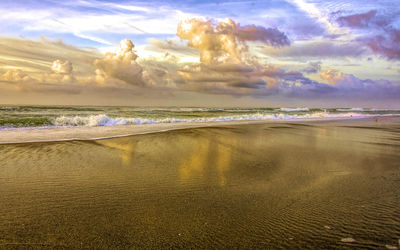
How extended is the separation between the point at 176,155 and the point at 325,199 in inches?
197

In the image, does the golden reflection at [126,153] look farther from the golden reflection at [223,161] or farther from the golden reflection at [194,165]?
the golden reflection at [223,161]

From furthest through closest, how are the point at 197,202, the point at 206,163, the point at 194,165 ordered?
the point at 206,163
the point at 194,165
the point at 197,202

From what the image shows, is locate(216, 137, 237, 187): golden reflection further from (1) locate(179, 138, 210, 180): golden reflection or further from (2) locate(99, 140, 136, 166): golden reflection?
(2) locate(99, 140, 136, 166): golden reflection

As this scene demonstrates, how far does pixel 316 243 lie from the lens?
9.53 feet

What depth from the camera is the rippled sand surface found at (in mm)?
2980

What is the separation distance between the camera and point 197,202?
4.10 m

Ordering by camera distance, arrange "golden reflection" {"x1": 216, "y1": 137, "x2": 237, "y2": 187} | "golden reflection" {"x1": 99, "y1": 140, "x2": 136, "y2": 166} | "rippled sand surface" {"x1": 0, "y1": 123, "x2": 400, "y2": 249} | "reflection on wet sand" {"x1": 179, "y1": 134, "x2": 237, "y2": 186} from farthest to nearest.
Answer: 1. "golden reflection" {"x1": 99, "y1": 140, "x2": 136, "y2": 166}
2. "reflection on wet sand" {"x1": 179, "y1": 134, "x2": 237, "y2": 186}
3. "golden reflection" {"x1": 216, "y1": 137, "x2": 237, "y2": 187}
4. "rippled sand surface" {"x1": 0, "y1": 123, "x2": 400, "y2": 249}

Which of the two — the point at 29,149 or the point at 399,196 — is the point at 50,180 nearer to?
the point at 29,149

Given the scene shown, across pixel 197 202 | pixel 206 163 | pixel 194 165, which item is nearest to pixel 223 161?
pixel 206 163

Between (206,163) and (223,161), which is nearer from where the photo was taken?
(206,163)

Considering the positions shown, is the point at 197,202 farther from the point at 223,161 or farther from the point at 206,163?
the point at 223,161

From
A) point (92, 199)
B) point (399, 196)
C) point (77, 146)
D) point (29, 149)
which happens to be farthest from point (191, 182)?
point (29, 149)

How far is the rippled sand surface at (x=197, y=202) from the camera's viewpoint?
2980mm

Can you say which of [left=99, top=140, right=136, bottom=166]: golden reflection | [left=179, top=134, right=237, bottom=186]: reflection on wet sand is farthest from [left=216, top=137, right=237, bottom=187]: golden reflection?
[left=99, top=140, right=136, bottom=166]: golden reflection
